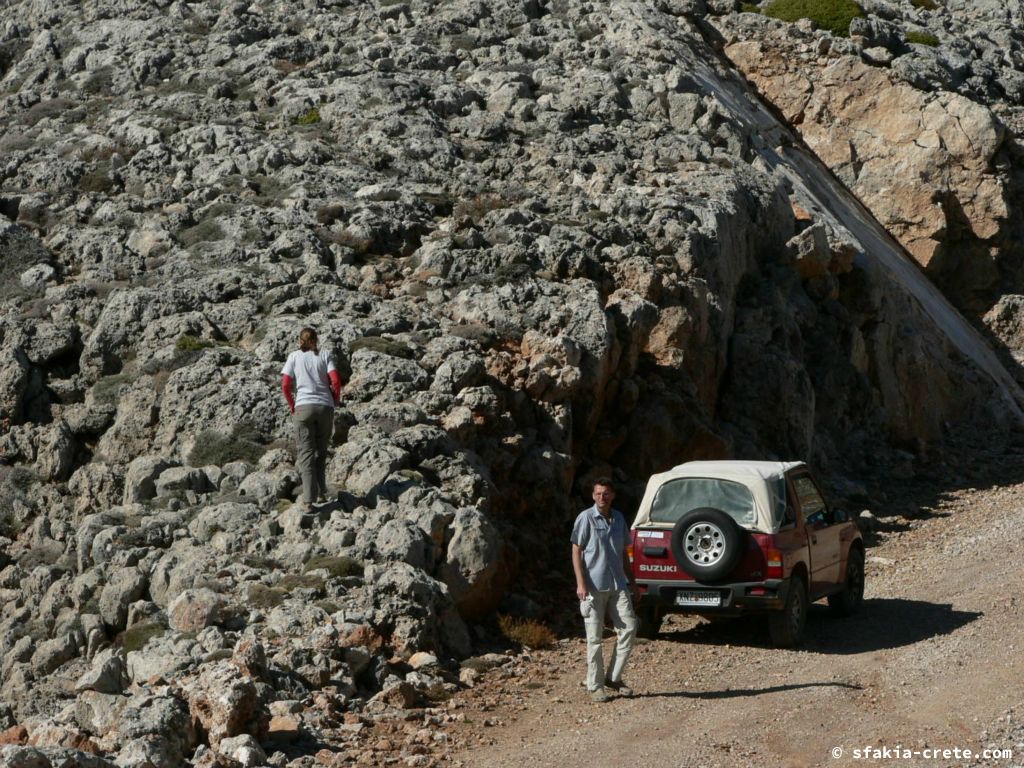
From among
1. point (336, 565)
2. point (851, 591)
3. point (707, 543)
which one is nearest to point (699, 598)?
point (707, 543)

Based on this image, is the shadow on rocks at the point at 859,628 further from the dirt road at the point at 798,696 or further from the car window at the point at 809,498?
the car window at the point at 809,498

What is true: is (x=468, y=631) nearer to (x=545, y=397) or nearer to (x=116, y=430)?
(x=545, y=397)

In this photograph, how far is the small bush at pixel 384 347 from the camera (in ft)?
54.5

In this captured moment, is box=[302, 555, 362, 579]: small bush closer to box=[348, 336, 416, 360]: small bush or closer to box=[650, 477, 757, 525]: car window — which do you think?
box=[650, 477, 757, 525]: car window

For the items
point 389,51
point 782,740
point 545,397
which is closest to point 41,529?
point 545,397

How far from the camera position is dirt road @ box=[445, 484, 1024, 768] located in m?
9.74

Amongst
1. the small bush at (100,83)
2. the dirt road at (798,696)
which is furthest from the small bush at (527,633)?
the small bush at (100,83)

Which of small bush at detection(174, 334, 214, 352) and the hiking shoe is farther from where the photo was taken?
small bush at detection(174, 334, 214, 352)

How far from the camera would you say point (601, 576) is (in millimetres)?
11109

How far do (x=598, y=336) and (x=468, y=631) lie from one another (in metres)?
5.74

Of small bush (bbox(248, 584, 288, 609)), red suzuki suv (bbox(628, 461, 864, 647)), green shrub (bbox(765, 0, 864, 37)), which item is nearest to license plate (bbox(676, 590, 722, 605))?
red suzuki suv (bbox(628, 461, 864, 647))

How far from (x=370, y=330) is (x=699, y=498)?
569 centimetres

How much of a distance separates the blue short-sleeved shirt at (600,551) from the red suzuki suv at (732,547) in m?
1.78

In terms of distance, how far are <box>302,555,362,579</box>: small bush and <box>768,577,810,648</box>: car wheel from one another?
14.2 ft
